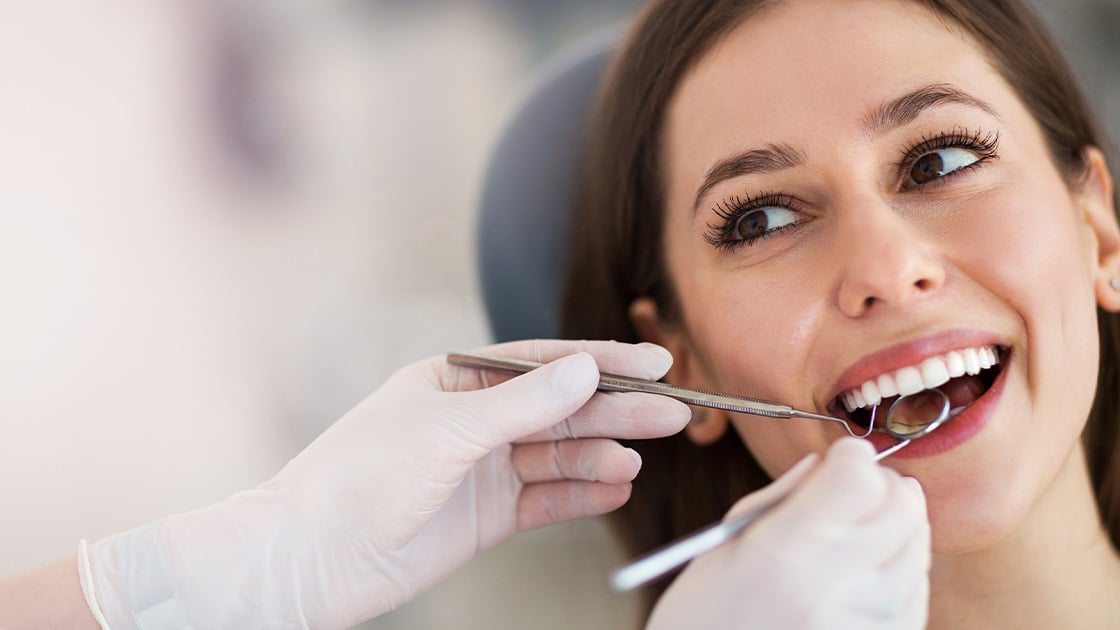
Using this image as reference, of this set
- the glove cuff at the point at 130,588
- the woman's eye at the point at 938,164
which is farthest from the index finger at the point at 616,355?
the glove cuff at the point at 130,588

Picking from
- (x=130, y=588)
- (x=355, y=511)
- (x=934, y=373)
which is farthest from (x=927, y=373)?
(x=130, y=588)

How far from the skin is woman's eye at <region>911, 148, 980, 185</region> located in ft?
0.05

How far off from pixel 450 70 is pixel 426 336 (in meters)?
0.95

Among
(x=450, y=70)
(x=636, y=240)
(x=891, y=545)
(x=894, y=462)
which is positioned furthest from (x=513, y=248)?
(x=450, y=70)

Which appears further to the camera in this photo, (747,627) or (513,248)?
(513,248)

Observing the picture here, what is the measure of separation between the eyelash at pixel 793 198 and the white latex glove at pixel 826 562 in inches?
16.3

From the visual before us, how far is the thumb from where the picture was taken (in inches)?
45.0

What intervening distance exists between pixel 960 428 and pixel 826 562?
34 centimetres

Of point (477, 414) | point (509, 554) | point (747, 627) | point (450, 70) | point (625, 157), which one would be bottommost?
point (509, 554)

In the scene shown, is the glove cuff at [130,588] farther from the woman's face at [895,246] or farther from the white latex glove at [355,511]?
the woman's face at [895,246]

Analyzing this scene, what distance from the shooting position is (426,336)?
7.79 ft

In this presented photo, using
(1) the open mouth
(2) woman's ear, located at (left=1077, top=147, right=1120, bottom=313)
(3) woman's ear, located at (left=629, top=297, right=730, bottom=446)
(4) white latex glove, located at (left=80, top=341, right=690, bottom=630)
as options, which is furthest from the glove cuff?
(2) woman's ear, located at (left=1077, top=147, right=1120, bottom=313)

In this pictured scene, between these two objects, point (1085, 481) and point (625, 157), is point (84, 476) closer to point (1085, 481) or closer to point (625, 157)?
point (625, 157)

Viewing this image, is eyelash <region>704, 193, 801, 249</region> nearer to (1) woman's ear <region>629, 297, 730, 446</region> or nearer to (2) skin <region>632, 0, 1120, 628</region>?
(2) skin <region>632, 0, 1120, 628</region>
